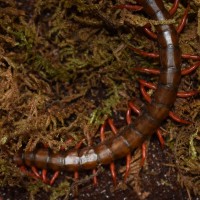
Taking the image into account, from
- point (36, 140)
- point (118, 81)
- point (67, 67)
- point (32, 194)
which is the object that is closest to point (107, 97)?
point (118, 81)

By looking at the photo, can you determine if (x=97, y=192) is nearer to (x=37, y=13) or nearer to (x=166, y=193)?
(x=166, y=193)

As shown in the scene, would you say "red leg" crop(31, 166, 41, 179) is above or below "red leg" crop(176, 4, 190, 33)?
below

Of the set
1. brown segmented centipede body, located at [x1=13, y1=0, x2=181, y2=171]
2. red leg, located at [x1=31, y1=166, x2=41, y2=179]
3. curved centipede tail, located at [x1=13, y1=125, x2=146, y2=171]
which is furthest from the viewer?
red leg, located at [x1=31, y1=166, x2=41, y2=179]

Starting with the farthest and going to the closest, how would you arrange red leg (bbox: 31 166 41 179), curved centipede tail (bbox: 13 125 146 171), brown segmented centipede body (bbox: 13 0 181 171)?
red leg (bbox: 31 166 41 179)
curved centipede tail (bbox: 13 125 146 171)
brown segmented centipede body (bbox: 13 0 181 171)

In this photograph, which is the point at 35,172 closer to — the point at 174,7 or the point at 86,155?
the point at 86,155

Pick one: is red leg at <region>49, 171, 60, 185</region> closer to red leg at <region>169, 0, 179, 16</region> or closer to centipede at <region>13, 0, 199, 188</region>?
centipede at <region>13, 0, 199, 188</region>

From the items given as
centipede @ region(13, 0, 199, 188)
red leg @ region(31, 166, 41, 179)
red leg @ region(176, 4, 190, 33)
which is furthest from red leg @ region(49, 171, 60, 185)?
red leg @ region(176, 4, 190, 33)

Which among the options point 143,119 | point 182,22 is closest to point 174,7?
point 182,22
